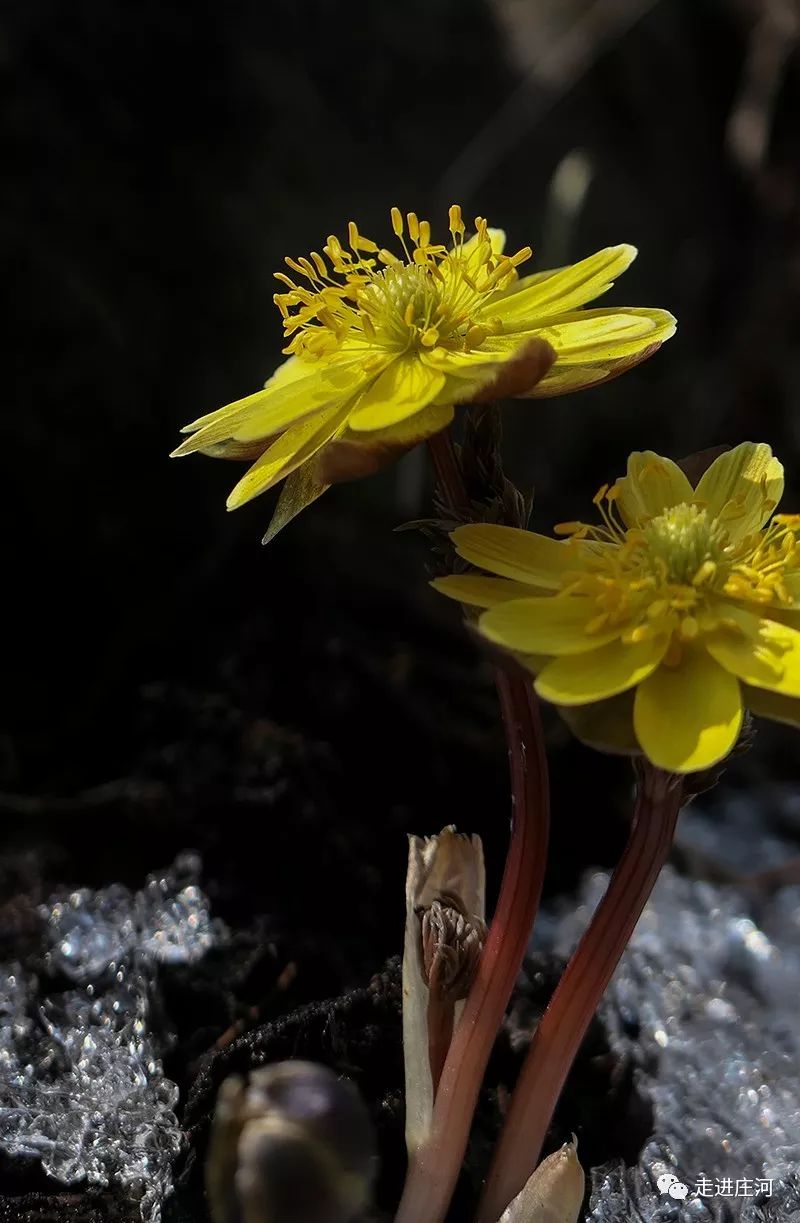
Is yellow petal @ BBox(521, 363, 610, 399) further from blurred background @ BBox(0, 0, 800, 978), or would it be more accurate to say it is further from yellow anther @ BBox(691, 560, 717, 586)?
blurred background @ BBox(0, 0, 800, 978)

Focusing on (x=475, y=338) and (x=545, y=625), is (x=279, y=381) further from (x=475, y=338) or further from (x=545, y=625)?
(x=545, y=625)

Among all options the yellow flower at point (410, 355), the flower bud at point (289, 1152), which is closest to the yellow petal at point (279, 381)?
the yellow flower at point (410, 355)

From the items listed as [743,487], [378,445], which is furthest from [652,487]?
[378,445]

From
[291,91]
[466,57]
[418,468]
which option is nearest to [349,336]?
[418,468]

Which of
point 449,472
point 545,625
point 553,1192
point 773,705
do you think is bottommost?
point 553,1192

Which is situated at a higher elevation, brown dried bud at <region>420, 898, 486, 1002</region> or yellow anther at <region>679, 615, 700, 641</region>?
yellow anther at <region>679, 615, 700, 641</region>

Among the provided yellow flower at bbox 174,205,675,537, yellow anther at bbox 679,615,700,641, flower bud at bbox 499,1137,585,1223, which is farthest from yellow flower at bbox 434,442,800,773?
flower bud at bbox 499,1137,585,1223

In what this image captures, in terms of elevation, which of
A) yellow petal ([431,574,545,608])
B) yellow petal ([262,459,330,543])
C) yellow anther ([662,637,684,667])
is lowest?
yellow anther ([662,637,684,667])
